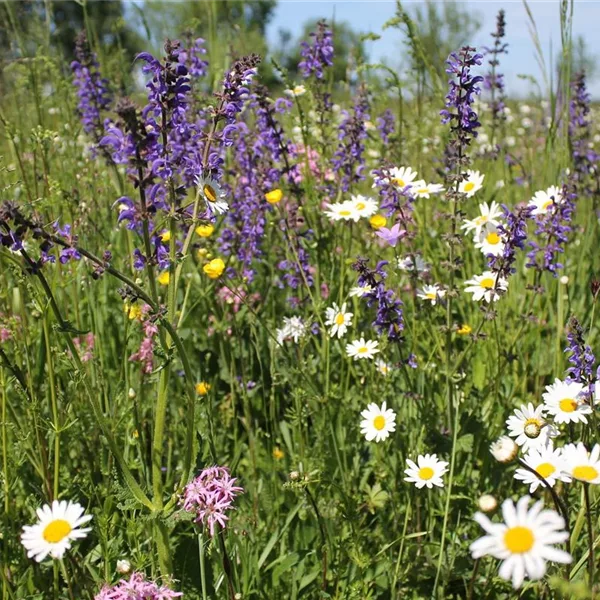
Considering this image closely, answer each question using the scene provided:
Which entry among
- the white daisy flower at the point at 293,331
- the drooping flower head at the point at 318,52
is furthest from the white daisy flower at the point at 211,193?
the drooping flower head at the point at 318,52

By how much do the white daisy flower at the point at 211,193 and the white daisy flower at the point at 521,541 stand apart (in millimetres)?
1057

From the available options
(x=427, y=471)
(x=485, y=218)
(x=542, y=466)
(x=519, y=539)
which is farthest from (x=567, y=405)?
(x=485, y=218)

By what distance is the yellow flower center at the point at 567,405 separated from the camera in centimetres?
166

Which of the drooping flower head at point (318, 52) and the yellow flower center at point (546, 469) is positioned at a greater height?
the drooping flower head at point (318, 52)

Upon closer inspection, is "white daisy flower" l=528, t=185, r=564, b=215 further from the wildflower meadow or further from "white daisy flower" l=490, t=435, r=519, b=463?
"white daisy flower" l=490, t=435, r=519, b=463

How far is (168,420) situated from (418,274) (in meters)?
1.13

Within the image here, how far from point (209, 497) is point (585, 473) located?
0.79m

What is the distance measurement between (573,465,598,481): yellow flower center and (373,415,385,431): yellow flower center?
903mm

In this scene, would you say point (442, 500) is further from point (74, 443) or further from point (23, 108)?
point (23, 108)

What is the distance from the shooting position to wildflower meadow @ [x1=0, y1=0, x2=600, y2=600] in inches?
61.6

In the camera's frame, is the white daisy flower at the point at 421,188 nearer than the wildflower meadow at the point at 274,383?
No

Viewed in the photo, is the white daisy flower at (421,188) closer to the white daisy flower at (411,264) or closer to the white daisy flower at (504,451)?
the white daisy flower at (411,264)

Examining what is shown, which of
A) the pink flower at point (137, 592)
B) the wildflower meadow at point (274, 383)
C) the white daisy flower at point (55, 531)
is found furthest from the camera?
the wildflower meadow at point (274, 383)

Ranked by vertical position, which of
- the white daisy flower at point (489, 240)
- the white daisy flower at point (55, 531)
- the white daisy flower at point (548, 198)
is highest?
the white daisy flower at point (548, 198)
